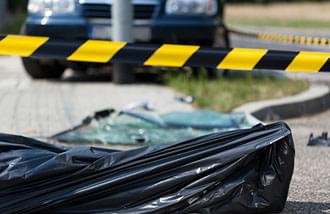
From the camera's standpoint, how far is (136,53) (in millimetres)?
4328

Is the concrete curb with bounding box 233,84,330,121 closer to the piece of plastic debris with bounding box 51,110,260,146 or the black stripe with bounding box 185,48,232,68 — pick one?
the piece of plastic debris with bounding box 51,110,260,146

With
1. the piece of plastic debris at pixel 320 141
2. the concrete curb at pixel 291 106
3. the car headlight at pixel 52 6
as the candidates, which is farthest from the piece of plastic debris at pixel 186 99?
the piece of plastic debris at pixel 320 141

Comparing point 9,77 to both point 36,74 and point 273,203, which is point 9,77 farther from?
point 273,203

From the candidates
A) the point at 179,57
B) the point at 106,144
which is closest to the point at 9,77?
the point at 106,144

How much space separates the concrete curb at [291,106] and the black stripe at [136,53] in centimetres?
341

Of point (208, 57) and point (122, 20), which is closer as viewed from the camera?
point (208, 57)

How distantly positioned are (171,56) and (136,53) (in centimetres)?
20

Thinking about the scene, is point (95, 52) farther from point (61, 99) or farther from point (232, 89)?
point (232, 89)

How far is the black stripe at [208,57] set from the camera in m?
4.34

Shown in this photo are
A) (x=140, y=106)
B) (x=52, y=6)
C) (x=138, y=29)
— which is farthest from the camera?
(x=138, y=29)

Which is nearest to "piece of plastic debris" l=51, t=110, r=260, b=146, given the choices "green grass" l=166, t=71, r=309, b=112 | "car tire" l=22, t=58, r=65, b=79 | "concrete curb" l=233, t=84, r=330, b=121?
"concrete curb" l=233, t=84, r=330, b=121

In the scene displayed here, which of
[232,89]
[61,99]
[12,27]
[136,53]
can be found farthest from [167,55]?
[12,27]

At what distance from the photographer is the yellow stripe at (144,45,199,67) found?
4339mm

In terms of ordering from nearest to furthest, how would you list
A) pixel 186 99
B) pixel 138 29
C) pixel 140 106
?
pixel 140 106 → pixel 186 99 → pixel 138 29
